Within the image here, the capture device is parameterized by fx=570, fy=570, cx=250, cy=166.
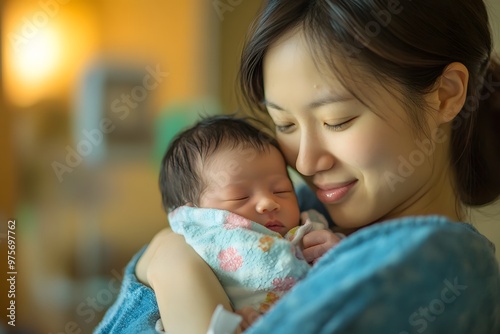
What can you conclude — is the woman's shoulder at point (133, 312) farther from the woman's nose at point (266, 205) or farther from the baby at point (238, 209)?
the woman's nose at point (266, 205)

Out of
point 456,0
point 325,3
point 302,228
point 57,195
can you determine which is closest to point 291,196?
point 302,228

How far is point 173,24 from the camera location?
120 inches

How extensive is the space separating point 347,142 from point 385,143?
0.07m

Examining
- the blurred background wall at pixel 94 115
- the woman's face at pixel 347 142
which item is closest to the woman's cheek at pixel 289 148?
the woman's face at pixel 347 142

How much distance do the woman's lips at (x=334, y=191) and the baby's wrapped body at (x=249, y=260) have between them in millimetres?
167

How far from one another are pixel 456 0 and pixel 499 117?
0.34 meters

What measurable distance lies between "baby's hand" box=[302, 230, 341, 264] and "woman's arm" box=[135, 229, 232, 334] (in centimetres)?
16

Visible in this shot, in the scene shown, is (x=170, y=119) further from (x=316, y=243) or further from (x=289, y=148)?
(x=316, y=243)

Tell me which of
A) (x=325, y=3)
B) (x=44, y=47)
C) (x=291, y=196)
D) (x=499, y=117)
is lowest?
(x=499, y=117)

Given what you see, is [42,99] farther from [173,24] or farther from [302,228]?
[302,228]

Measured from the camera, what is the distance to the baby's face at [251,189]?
3.30ft

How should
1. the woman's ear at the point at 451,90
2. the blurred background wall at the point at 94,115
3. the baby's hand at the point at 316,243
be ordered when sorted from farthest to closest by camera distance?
the blurred background wall at the point at 94,115 → the woman's ear at the point at 451,90 → the baby's hand at the point at 316,243

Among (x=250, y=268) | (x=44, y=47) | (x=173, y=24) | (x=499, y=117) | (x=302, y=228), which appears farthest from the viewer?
(x=173, y=24)

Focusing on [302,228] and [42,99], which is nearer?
[302,228]
